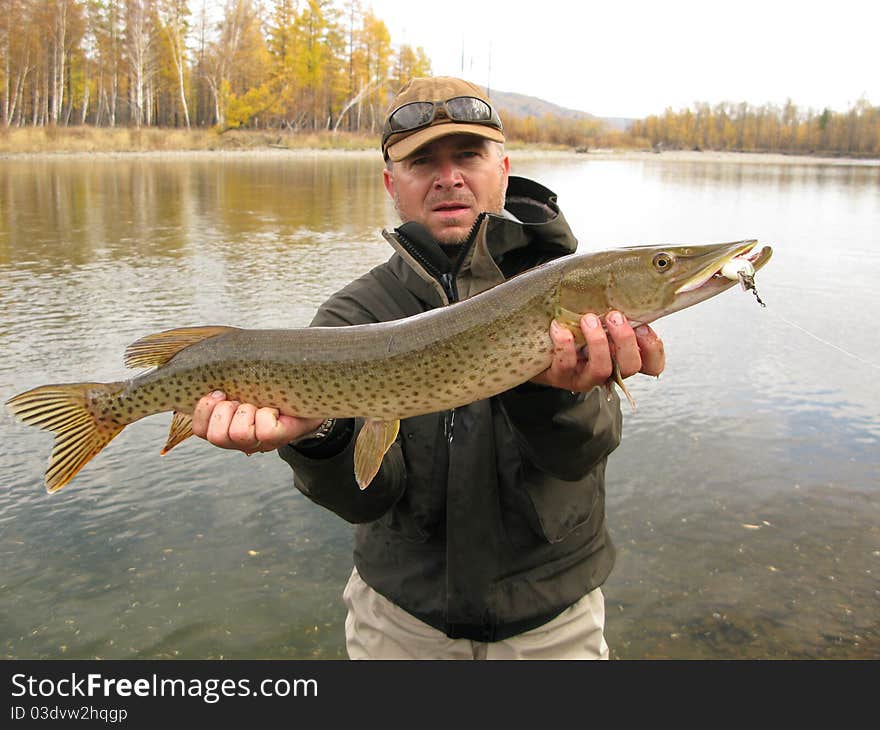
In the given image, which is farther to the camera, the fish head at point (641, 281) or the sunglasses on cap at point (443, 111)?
the sunglasses on cap at point (443, 111)

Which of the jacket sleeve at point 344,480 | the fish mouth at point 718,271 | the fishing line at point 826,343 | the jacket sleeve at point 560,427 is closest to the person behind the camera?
the fish mouth at point 718,271

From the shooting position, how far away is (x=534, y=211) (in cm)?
301

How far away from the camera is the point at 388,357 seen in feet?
8.14

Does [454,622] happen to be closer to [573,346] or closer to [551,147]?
[573,346]

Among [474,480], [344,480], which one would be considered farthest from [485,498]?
[344,480]

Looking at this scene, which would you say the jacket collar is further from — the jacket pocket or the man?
the jacket pocket

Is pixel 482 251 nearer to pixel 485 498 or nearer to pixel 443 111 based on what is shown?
pixel 443 111

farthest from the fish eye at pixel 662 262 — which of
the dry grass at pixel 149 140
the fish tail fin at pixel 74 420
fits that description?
the dry grass at pixel 149 140

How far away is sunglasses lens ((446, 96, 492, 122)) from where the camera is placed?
291 centimetres

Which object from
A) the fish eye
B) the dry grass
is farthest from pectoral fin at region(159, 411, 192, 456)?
the dry grass

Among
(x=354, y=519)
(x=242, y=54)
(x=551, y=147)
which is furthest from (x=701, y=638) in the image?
(x=551, y=147)

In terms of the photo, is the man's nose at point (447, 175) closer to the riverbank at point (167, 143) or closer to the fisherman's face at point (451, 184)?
the fisherman's face at point (451, 184)

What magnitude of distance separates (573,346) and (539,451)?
1.22 feet

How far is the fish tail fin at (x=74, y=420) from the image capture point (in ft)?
8.99
